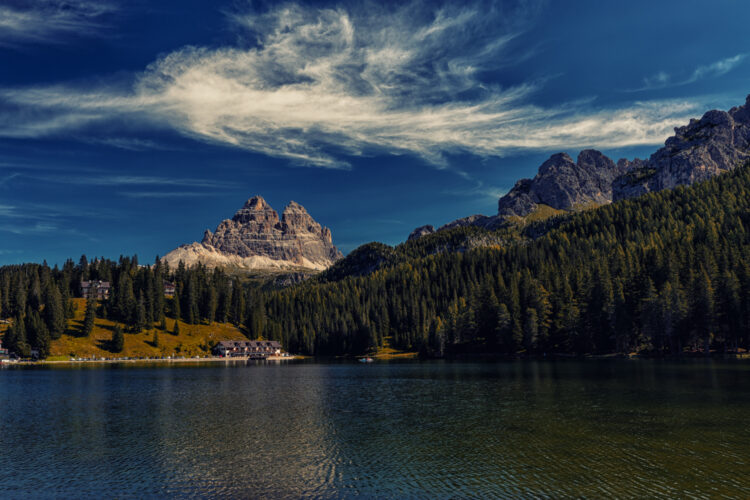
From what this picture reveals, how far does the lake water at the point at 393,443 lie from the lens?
33656 mm

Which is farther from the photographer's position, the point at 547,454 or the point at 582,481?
the point at 547,454

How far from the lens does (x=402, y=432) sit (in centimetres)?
5147

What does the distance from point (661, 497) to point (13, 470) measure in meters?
47.6

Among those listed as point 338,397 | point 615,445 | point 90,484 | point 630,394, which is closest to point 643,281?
point 630,394

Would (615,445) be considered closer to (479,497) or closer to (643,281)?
(479,497)

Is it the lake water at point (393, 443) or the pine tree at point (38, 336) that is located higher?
the pine tree at point (38, 336)

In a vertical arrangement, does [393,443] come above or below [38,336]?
below

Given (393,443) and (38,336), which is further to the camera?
(38,336)

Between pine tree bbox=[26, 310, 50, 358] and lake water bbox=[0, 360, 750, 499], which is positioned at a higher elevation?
pine tree bbox=[26, 310, 50, 358]

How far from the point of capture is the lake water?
33.7 metres

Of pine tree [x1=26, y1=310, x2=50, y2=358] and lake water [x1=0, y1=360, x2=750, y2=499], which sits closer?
lake water [x1=0, y1=360, x2=750, y2=499]

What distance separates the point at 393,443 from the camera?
46.5 m

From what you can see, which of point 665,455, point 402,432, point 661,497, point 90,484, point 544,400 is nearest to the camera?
point 661,497

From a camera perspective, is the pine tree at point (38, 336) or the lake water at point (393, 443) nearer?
the lake water at point (393, 443)
